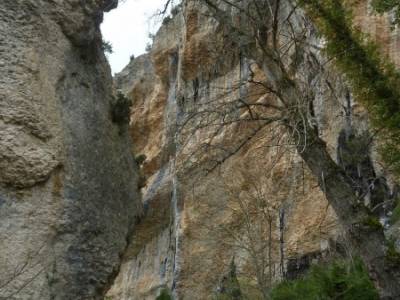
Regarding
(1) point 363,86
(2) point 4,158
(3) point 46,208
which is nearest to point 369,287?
(1) point 363,86

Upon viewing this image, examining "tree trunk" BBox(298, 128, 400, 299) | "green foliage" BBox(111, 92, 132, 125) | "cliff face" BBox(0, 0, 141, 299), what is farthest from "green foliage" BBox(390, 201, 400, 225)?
"tree trunk" BBox(298, 128, 400, 299)

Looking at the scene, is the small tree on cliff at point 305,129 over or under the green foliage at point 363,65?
under

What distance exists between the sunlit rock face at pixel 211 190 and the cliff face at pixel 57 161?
1.72 m

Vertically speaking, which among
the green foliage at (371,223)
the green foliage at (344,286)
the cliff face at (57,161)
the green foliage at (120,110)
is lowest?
the green foliage at (371,223)

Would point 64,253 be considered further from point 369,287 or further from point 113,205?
point 369,287

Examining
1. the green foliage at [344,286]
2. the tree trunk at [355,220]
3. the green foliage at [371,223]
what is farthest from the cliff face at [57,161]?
the green foliage at [371,223]

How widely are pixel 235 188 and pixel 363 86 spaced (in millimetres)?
8825

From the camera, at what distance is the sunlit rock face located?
49.9 feet

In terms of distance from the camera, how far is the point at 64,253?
340 inches

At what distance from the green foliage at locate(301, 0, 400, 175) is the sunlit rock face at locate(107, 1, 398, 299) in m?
2.19

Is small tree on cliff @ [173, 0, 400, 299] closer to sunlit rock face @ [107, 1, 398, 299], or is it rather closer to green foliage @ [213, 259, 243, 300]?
sunlit rock face @ [107, 1, 398, 299]

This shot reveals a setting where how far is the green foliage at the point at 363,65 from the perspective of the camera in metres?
8.41

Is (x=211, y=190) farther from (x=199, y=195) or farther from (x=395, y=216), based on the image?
(x=395, y=216)

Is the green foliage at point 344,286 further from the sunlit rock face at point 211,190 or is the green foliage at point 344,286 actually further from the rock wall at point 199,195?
the rock wall at point 199,195
